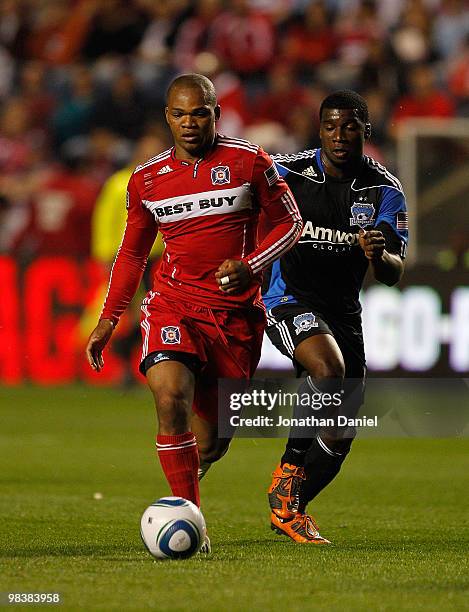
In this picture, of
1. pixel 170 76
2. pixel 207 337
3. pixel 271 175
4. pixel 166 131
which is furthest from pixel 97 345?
pixel 170 76

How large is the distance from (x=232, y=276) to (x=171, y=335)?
37cm

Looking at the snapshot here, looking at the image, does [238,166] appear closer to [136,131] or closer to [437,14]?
[136,131]

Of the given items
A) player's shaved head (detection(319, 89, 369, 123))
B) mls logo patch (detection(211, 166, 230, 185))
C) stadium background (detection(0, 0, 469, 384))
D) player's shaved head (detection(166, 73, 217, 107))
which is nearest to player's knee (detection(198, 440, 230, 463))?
mls logo patch (detection(211, 166, 230, 185))

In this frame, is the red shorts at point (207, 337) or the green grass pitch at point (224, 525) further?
the red shorts at point (207, 337)

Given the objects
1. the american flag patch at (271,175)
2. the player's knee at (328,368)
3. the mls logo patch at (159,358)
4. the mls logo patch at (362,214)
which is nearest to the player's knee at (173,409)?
the mls logo patch at (159,358)

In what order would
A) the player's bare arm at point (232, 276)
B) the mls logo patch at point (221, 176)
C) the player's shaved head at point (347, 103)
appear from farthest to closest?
1. the player's shaved head at point (347, 103)
2. the mls logo patch at point (221, 176)
3. the player's bare arm at point (232, 276)

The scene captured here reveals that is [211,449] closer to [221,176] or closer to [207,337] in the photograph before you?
[207,337]

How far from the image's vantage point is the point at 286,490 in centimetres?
663

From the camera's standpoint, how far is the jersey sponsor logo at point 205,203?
605 cm

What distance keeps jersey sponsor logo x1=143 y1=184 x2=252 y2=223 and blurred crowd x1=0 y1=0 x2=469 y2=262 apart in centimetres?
887

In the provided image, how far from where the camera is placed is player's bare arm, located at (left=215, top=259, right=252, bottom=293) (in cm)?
581

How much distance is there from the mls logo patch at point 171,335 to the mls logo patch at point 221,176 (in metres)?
0.66
